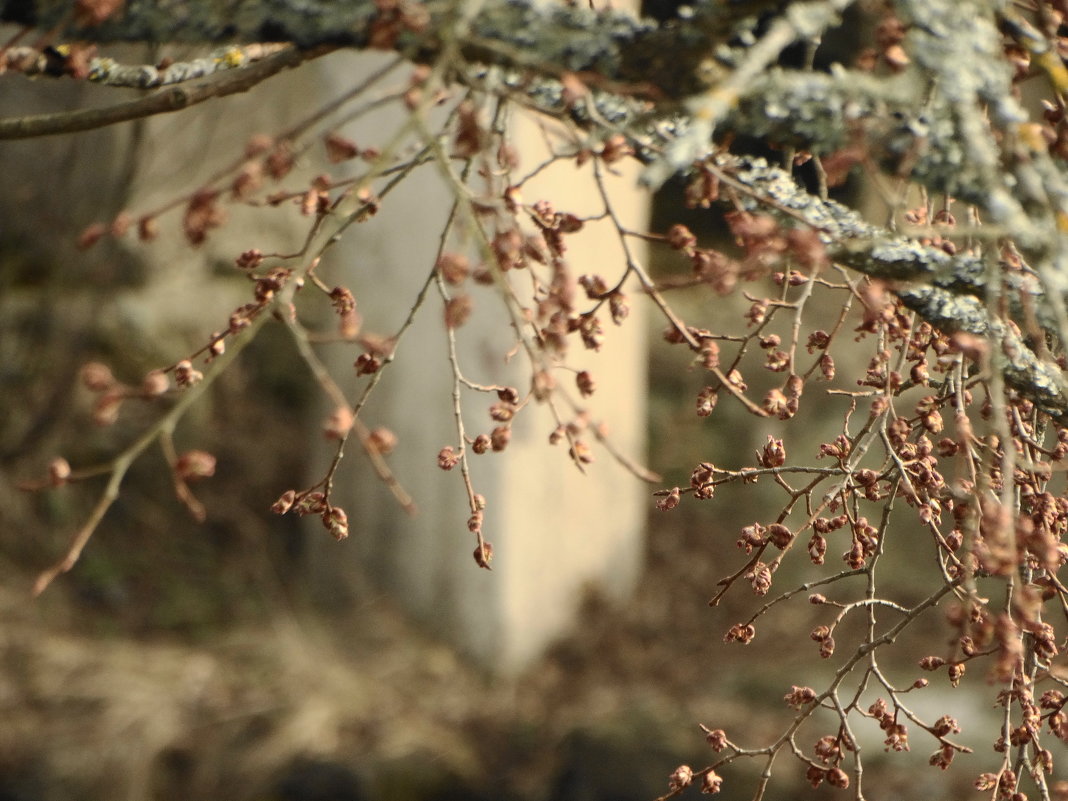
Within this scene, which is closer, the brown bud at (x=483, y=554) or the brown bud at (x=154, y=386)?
the brown bud at (x=154, y=386)

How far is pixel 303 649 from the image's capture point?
13.6 ft

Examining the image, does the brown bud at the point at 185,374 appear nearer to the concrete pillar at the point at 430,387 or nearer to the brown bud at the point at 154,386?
the brown bud at the point at 154,386

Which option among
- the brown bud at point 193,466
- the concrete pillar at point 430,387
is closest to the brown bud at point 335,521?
the brown bud at point 193,466

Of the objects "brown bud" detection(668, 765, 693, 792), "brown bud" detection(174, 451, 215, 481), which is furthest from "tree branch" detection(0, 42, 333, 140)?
"brown bud" detection(668, 765, 693, 792)

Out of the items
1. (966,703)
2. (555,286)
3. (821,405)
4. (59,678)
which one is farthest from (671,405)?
(555,286)

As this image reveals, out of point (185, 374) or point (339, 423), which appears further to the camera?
point (185, 374)

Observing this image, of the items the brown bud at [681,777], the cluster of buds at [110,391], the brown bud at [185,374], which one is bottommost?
the brown bud at [681,777]

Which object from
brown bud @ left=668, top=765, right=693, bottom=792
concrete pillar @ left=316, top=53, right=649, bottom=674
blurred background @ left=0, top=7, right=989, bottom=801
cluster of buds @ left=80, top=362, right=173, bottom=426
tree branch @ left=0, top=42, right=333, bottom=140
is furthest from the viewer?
concrete pillar @ left=316, top=53, right=649, bottom=674

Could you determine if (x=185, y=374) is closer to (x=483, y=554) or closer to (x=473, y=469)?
(x=483, y=554)

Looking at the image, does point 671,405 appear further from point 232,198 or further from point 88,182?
point 232,198

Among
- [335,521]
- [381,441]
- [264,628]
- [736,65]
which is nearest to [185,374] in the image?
[335,521]

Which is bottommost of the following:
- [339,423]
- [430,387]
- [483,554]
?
[430,387]

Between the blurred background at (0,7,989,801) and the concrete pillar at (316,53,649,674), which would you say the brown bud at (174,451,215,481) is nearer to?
the blurred background at (0,7,989,801)

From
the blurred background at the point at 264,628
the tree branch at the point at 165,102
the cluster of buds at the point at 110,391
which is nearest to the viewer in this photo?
the cluster of buds at the point at 110,391
